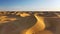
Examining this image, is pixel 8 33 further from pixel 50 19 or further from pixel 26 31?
pixel 50 19

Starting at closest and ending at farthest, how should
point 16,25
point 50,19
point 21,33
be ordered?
point 21,33 < point 16,25 < point 50,19

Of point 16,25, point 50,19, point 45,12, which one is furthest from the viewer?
point 45,12

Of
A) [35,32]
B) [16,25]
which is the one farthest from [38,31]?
[16,25]

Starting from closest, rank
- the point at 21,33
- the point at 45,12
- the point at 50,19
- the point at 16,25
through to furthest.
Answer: the point at 21,33 < the point at 16,25 < the point at 50,19 < the point at 45,12

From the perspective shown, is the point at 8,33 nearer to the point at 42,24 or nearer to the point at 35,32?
the point at 35,32

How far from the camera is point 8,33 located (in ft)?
6.65

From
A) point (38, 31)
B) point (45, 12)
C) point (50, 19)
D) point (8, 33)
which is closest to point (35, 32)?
point (38, 31)

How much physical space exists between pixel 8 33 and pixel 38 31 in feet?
1.33

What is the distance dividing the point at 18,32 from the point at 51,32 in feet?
1.47

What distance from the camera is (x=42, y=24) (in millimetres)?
2289

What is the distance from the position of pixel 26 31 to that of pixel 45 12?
113 centimetres

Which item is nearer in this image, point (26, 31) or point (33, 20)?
point (26, 31)

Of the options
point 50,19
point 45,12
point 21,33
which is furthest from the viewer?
point 45,12

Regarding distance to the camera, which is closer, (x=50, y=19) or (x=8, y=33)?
(x=8, y=33)
